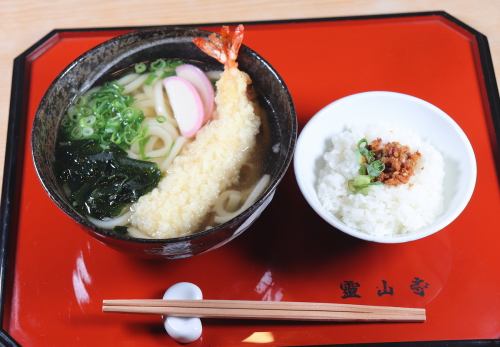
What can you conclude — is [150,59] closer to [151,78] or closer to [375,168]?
[151,78]

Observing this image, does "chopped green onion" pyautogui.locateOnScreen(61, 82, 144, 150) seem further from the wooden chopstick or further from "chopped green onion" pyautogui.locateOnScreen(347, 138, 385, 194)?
"chopped green onion" pyautogui.locateOnScreen(347, 138, 385, 194)

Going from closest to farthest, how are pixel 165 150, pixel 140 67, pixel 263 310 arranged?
pixel 263 310 → pixel 165 150 → pixel 140 67

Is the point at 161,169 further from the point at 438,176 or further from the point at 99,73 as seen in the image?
the point at 438,176

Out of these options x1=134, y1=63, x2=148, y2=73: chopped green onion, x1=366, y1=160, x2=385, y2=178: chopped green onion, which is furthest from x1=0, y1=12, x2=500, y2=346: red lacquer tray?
x1=134, y1=63, x2=148, y2=73: chopped green onion

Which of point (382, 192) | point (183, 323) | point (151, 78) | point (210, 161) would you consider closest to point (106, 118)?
point (151, 78)

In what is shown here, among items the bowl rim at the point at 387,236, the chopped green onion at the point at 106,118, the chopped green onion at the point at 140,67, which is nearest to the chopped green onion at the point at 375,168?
the bowl rim at the point at 387,236
